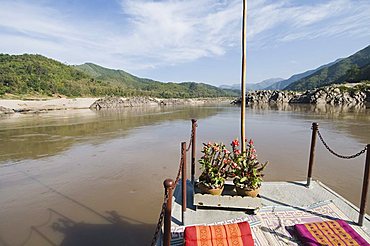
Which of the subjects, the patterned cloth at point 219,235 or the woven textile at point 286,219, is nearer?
the patterned cloth at point 219,235

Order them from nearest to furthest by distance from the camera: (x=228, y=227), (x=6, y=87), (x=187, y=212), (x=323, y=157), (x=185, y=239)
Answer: (x=185, y=239) → (x=228, y=227) → (x=187, y=212) → (x=323, y=157) → (x=6, y=87)

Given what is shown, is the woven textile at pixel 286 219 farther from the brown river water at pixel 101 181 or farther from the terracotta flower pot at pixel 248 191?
the brown river water at pixel 101 181

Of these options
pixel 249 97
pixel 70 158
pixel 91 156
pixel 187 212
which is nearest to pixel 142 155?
pixel 91 156

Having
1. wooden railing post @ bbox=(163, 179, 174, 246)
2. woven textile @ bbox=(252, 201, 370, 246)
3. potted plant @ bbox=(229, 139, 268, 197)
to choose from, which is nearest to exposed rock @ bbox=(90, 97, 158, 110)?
potted plant @ bbox=(229, 139, 268, 197)

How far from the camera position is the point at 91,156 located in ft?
37.8

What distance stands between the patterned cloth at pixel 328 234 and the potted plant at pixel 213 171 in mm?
1370

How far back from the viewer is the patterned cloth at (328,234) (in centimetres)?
313

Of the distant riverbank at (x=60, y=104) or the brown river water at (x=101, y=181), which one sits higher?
the distant riverbank at (x=60, y=104)

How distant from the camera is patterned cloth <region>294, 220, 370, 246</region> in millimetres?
3135

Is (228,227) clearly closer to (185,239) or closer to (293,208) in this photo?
(185,239)

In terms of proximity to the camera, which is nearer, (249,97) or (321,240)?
(321,240)

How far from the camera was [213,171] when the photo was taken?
416 cm

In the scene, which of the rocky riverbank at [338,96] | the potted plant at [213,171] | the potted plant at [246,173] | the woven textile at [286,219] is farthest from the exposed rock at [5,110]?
the rocky riverbank at [338,96]

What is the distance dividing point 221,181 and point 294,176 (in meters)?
5.42
